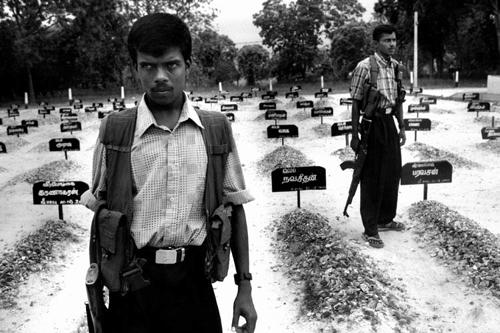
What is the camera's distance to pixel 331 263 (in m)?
5.17

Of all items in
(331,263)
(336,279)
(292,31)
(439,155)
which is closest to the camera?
(336,279)

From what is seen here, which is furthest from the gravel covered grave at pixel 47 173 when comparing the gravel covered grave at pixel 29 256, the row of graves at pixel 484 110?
the row of graves at pixel 484 110

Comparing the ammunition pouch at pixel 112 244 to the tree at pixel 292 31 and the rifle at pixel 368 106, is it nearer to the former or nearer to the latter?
the rifle at pixel 368 106

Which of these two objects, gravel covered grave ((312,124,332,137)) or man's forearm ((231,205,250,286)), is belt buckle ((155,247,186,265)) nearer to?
man's forearm ((231,205,250,286))

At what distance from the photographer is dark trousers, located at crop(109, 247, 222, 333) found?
2.07 metres

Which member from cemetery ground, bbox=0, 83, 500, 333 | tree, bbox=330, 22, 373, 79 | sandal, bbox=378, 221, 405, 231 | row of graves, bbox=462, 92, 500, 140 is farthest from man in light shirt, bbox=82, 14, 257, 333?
tree, bbox=330, 22, 373, 79

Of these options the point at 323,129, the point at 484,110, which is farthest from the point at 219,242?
the point at 484,110

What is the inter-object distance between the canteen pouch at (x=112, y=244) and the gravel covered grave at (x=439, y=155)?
8.96m

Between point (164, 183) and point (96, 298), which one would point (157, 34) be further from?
point (96, 298)

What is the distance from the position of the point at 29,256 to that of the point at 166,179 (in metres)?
4.43

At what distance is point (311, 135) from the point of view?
1455 cm

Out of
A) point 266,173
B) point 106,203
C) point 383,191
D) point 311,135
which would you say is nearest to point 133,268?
point 106,203

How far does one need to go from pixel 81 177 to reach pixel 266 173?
3647mm

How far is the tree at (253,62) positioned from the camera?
4822 centimetres
